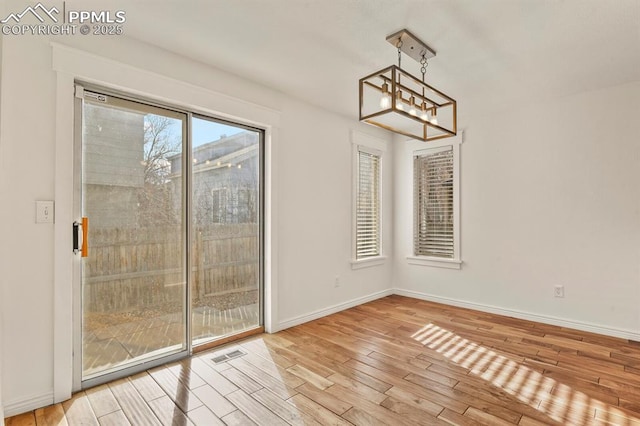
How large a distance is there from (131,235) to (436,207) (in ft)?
12.3

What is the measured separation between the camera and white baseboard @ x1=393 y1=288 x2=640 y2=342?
3.30m

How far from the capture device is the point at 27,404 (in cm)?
203

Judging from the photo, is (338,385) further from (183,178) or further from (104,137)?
(104,137)

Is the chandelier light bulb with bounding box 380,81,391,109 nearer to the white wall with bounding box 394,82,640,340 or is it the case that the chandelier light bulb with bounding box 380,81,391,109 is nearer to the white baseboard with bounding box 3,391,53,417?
the white wall with bounding box 394,82,640,340

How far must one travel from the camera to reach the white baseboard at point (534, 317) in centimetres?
330

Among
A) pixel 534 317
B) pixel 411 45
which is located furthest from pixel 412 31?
pixel 534 317

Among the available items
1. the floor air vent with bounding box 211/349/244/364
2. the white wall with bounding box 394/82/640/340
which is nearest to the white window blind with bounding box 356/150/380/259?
the white wall with bounding box 394/82/640/340

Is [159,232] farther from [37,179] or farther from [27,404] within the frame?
[27,404]

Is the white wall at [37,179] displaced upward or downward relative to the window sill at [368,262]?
upward

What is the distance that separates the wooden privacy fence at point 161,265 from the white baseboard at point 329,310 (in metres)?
0.54

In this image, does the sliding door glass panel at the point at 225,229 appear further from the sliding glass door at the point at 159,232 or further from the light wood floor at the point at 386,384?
the light wood floor at the point at 386,384

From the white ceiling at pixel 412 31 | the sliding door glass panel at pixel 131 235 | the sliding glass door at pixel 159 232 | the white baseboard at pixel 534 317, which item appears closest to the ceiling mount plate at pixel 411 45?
the white ceiling at pixel 412 31

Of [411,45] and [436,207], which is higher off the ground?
[411,45]

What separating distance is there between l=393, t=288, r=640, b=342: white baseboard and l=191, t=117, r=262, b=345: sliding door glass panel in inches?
98.7
